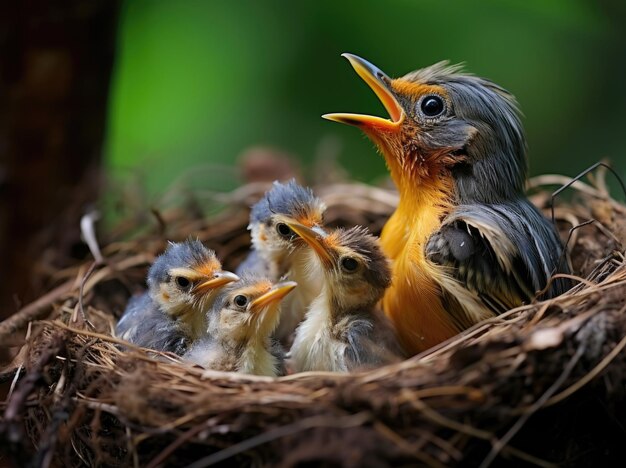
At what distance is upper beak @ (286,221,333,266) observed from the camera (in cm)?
258

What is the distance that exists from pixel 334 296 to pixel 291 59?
2658 millimetres

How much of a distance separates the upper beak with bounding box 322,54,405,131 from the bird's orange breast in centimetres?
25

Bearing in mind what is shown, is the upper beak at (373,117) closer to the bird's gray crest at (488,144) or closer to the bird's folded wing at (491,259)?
the bird's gray crest at (488,144)

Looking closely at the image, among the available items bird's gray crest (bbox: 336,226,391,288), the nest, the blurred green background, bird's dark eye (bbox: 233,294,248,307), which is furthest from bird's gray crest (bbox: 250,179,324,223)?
the blurred green background

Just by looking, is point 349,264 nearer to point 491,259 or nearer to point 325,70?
point 491,259

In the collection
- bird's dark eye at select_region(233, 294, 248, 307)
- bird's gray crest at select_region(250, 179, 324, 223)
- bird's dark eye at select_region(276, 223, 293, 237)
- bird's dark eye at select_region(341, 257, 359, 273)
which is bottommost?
bird's dark eye at select_region(233, 294, 248, 307)

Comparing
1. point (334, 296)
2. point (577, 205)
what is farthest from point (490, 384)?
point (577, 205)

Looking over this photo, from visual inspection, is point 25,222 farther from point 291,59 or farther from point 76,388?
point 291,59

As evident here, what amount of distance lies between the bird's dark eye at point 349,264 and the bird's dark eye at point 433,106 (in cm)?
59

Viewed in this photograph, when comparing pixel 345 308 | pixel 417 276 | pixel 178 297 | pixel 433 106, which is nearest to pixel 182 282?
pixel 178 297

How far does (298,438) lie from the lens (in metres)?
1.70

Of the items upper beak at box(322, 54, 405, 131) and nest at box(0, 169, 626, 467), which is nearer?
nest at box(0, 169, 626, 467)

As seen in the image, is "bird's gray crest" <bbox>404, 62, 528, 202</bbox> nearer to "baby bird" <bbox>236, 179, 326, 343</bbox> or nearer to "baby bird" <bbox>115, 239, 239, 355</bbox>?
"baby bird" <bbox>236, 179, 326, 343</bbox>

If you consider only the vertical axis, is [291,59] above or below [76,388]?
above
